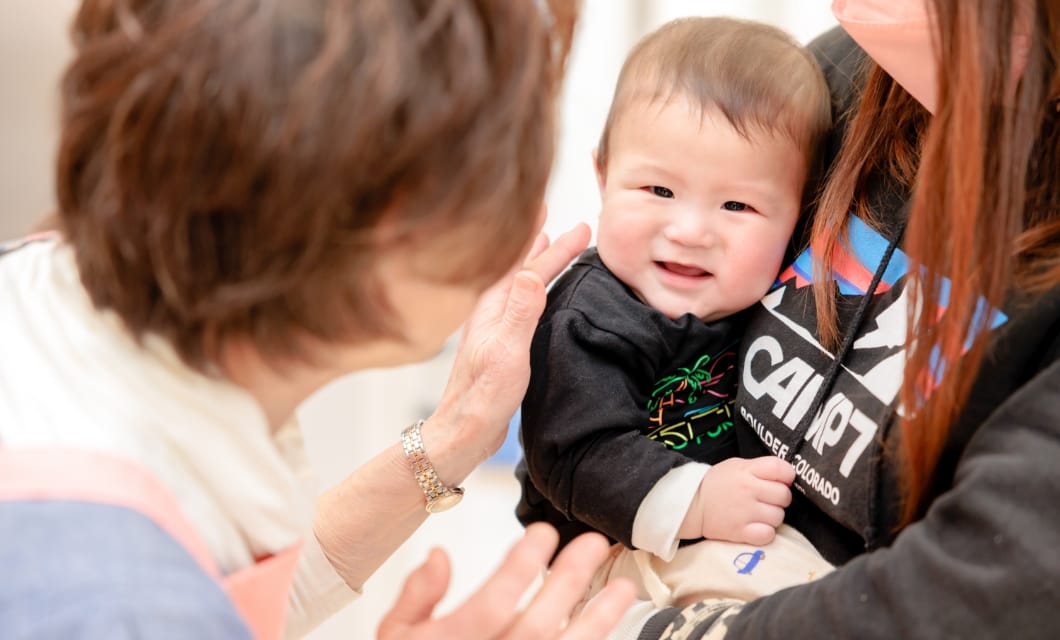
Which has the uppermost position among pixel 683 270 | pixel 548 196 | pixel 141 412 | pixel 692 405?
pixel 141 412

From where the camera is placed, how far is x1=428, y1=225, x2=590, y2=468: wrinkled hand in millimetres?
1068

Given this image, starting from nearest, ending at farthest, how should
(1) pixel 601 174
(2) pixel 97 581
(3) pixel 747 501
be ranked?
1. (2) pixel 97 581
2. (3) pixel 747 501
3. (1) pixel 601 174

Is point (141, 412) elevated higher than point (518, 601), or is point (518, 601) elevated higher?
point (141, 412)

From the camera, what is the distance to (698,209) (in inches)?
43.2

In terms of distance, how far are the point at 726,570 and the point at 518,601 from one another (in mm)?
330

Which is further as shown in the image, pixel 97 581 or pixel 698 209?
pixel 698 209

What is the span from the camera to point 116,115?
631mm

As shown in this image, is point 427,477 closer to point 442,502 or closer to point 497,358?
point 442,502

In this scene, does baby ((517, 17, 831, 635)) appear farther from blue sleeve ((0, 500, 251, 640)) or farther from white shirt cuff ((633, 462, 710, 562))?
blue sleeve ((0, 500, 251, 640))

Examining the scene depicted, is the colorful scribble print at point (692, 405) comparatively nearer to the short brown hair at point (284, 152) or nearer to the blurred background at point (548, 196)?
the short brown hair at point (284, 152)

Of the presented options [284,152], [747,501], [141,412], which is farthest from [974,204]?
[141,412]

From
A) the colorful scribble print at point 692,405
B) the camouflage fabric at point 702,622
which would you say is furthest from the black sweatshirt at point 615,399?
the camouflage fabric at point 702,622

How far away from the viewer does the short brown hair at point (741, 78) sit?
3.54 feet

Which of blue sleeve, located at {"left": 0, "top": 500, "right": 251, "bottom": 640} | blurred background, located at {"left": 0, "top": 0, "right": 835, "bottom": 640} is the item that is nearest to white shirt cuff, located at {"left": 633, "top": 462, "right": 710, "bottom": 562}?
blue sleeve, located at {"left": 0, "top": 500, "right": 251, "bottom": 640}
